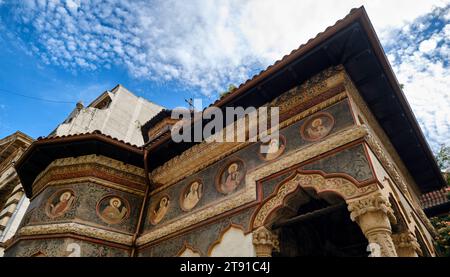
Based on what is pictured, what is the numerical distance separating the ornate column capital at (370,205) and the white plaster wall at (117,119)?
17722 mm

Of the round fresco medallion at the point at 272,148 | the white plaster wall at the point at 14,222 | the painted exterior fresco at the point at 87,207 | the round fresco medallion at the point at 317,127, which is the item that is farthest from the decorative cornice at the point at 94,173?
the white plaster wall at the point at 14,222

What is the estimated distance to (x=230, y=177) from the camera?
621 cm

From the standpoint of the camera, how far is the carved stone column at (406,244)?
486 centimetres

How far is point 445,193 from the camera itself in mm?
10133

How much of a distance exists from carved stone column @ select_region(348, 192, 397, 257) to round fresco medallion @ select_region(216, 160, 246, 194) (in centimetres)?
228

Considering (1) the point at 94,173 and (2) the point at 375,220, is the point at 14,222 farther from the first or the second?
(2) the point at 375,220

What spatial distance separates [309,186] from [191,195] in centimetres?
284

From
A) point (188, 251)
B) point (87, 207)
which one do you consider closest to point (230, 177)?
point (188, 251)

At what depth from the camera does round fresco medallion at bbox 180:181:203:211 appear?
6602 mm

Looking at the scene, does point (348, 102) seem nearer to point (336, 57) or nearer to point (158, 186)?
point (336, 57)

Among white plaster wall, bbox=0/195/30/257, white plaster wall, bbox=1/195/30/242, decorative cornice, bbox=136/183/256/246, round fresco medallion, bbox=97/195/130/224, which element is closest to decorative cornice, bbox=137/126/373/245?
decorative cornice, bbox=136/183/256/246

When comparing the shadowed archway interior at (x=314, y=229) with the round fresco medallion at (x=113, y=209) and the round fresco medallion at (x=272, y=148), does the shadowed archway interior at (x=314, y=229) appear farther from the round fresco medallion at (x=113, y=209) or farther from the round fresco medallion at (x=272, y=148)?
the round fresco medallion at (x=113, y=209)
